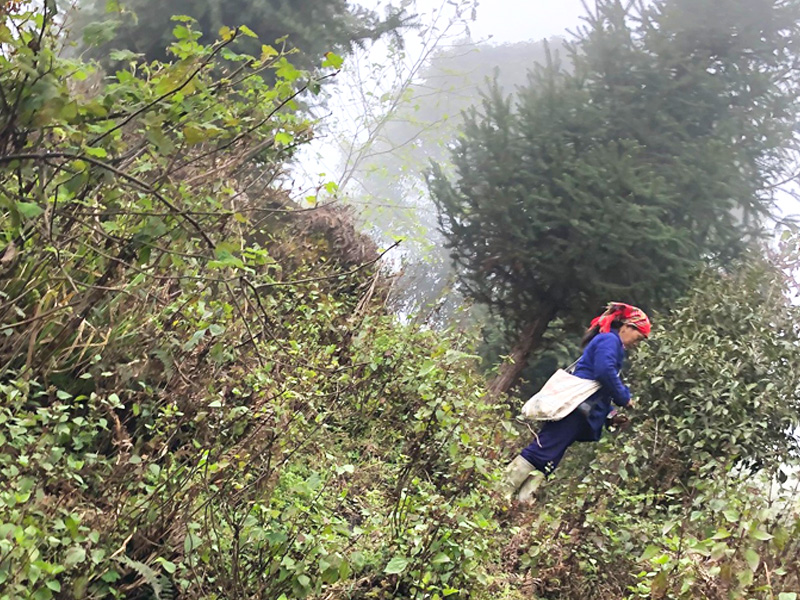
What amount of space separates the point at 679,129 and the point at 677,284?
2.15m

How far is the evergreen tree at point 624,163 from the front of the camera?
7.81m

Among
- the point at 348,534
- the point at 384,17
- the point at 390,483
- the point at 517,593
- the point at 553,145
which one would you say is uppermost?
the point at 384,17

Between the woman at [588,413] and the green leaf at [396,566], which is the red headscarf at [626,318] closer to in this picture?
the woman at [588,413]

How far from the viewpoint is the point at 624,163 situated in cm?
782

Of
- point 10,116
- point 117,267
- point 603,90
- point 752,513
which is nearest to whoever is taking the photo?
point 10,116

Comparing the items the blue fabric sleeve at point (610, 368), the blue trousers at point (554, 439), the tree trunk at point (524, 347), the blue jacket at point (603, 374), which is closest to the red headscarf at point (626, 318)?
the blue jacket at point (603, 374)

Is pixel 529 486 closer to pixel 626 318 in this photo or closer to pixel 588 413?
pixel 588 413

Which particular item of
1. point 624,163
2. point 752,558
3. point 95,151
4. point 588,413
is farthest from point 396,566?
point 624,163

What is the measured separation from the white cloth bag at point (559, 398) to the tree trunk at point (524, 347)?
3.52 meters

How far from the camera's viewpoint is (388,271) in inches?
321

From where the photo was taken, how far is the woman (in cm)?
493

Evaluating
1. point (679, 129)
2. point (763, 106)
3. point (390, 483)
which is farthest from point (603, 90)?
point (390, 483)

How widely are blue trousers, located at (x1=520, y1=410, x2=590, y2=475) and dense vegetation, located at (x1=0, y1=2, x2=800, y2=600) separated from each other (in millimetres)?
323

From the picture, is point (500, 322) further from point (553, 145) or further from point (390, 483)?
point (390, 483)
